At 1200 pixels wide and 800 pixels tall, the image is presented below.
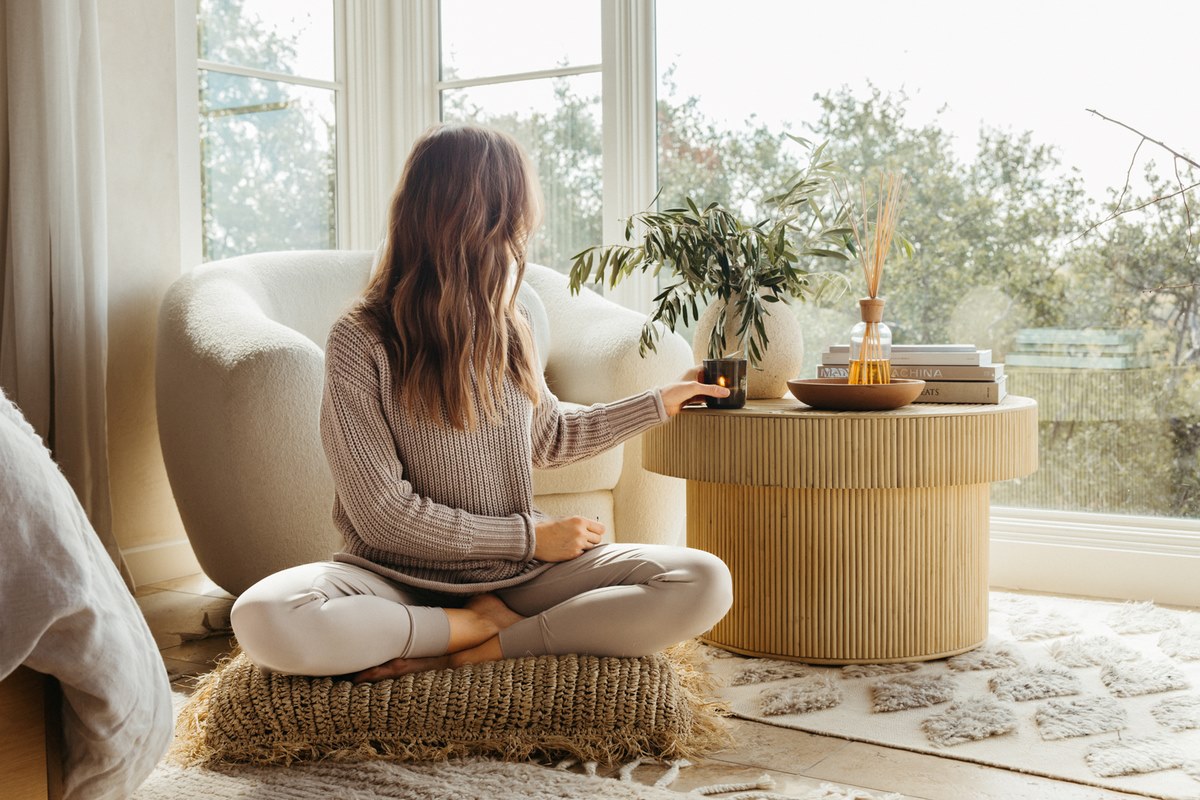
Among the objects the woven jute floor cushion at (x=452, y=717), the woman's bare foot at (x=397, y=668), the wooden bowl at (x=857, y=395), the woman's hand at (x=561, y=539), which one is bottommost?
the woven jute floor cushion at (x=452, y=717)

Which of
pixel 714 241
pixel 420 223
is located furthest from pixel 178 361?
pixel 714 241

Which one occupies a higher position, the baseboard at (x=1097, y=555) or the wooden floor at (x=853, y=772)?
the baseboard at (x=1097, y=555)

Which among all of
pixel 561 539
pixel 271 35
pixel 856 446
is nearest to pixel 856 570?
pixel 856 446

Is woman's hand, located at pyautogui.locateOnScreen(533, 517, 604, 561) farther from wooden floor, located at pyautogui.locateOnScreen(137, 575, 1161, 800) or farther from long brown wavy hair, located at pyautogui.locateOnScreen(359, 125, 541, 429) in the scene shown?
wooden floor, located at pyautogui.locateOnScreen(137, 575, 1161, 800)

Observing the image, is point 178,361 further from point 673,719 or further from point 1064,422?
point 1064,422

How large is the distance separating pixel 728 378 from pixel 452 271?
594 millimetres

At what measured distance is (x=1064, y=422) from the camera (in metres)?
2.89

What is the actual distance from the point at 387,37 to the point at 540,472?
1.95 meters

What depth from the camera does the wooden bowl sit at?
2.06 metres

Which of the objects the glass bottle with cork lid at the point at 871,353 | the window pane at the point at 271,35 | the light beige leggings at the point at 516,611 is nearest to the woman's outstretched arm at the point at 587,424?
the light beige leggings at the point at 516,611

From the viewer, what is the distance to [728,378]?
2.14 metres

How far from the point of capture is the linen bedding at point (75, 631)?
95cm

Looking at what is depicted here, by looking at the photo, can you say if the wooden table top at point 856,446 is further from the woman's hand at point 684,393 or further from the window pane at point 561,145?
the window pane at point 561,145

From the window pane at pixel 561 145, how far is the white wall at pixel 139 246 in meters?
1.07
